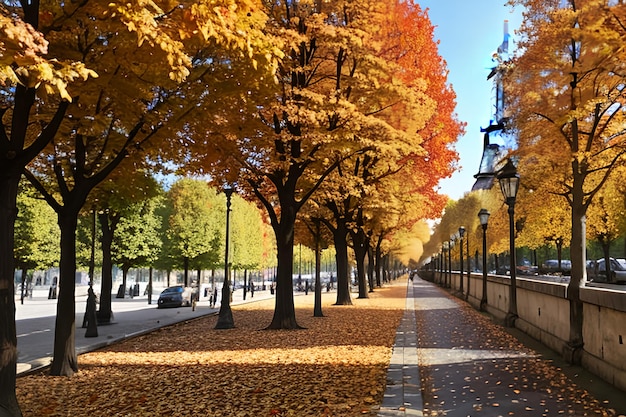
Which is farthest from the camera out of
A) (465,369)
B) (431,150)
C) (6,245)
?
(431,150)

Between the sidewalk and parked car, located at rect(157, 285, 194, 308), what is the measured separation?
2048cm

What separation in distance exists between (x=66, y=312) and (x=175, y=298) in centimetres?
2144

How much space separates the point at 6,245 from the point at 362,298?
27.2 metres

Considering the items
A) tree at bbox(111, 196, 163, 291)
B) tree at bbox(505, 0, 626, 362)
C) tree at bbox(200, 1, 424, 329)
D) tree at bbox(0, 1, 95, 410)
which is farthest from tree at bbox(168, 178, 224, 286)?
tree at bbox(0, 1, 95, 410)

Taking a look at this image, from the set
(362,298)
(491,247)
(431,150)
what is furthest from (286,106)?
(491,247)

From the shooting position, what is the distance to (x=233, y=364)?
10.5 meters

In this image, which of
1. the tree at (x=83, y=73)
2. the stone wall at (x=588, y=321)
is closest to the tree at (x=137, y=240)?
the tree at (x=83, y=73)

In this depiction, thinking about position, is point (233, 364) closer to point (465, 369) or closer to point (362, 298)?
point (465, 369)

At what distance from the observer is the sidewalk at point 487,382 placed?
21.8ft

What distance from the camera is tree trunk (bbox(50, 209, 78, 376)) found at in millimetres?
9977

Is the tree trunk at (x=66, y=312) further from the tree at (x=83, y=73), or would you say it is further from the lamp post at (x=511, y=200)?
the lamp post at (x=511, y=200)

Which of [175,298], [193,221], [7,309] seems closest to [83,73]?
[7,309]

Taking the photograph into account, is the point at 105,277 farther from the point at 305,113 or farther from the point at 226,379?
the point at 226,379

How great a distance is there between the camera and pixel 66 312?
10.2m
